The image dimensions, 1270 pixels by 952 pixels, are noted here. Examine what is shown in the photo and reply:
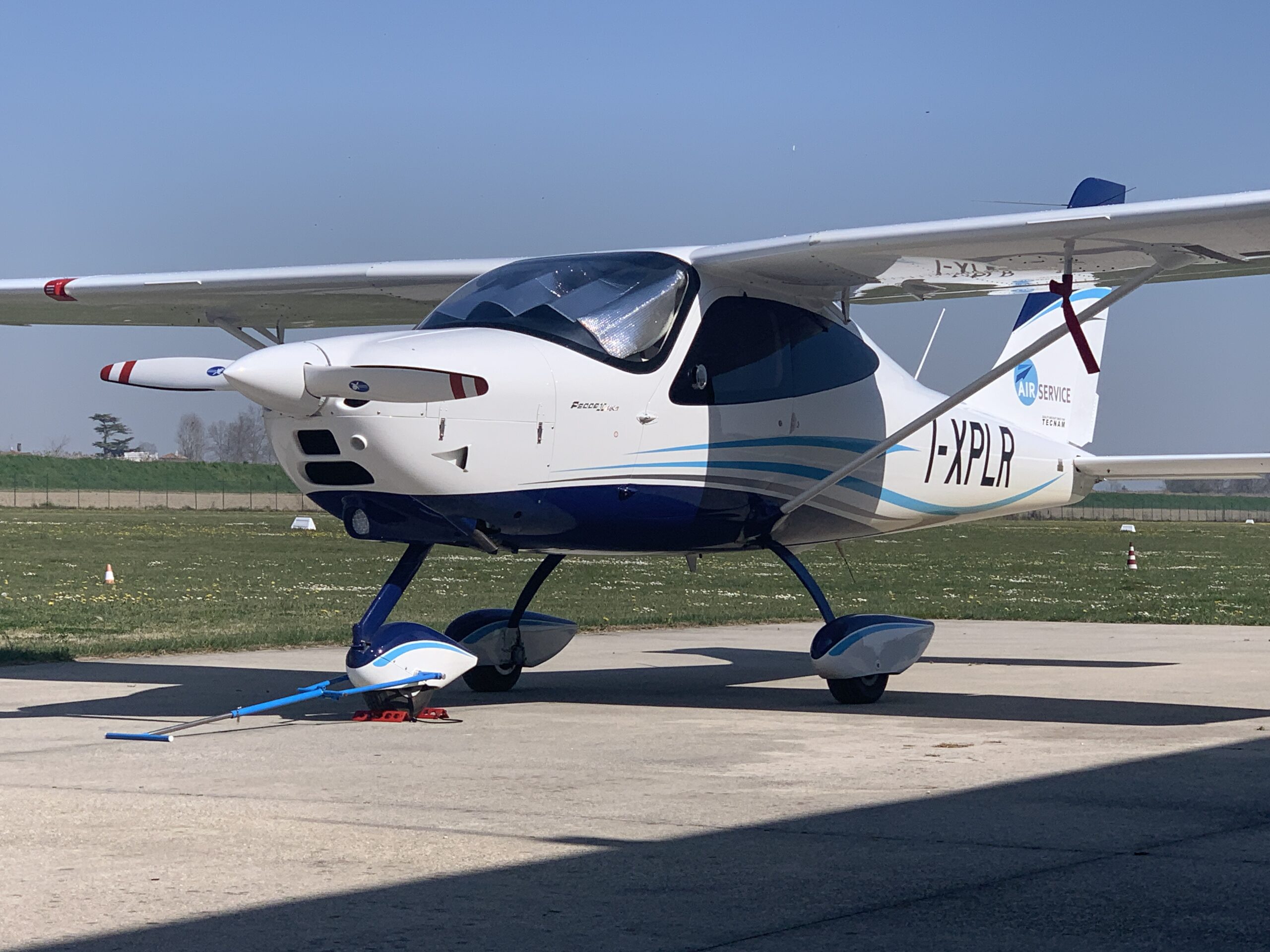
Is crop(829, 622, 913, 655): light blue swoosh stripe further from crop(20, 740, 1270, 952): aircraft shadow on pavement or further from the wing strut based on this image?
crop(20, 740, 1270, 952): aircraft shadow on pavement

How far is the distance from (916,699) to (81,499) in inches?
3466

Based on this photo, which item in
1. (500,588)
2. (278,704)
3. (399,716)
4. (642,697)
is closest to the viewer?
(278,704)

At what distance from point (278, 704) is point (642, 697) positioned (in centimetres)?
310

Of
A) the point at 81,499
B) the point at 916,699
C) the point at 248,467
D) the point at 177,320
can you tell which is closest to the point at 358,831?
the point at 916,699

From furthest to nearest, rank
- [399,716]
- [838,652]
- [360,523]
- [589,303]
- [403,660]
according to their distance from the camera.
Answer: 1. [838,652]
2. [589,303]
3. [399,716]
4. [403,660]
5. [360,523]

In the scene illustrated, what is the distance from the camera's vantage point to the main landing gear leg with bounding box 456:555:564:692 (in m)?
11.6

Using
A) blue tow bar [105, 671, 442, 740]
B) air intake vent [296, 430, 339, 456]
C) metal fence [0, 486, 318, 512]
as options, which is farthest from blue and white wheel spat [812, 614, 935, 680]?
metal fence [0, 486, 318, 512]

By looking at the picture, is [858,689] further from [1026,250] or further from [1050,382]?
[1050,382]

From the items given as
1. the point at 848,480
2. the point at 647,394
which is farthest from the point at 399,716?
the point at 848,480

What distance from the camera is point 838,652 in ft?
33.9

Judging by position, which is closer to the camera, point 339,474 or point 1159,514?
point 339,474

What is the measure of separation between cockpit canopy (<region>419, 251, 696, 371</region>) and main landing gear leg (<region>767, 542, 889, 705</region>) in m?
2.00

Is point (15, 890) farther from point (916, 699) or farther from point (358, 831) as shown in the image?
point (916, 699)

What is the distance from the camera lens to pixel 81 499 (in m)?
91.9
